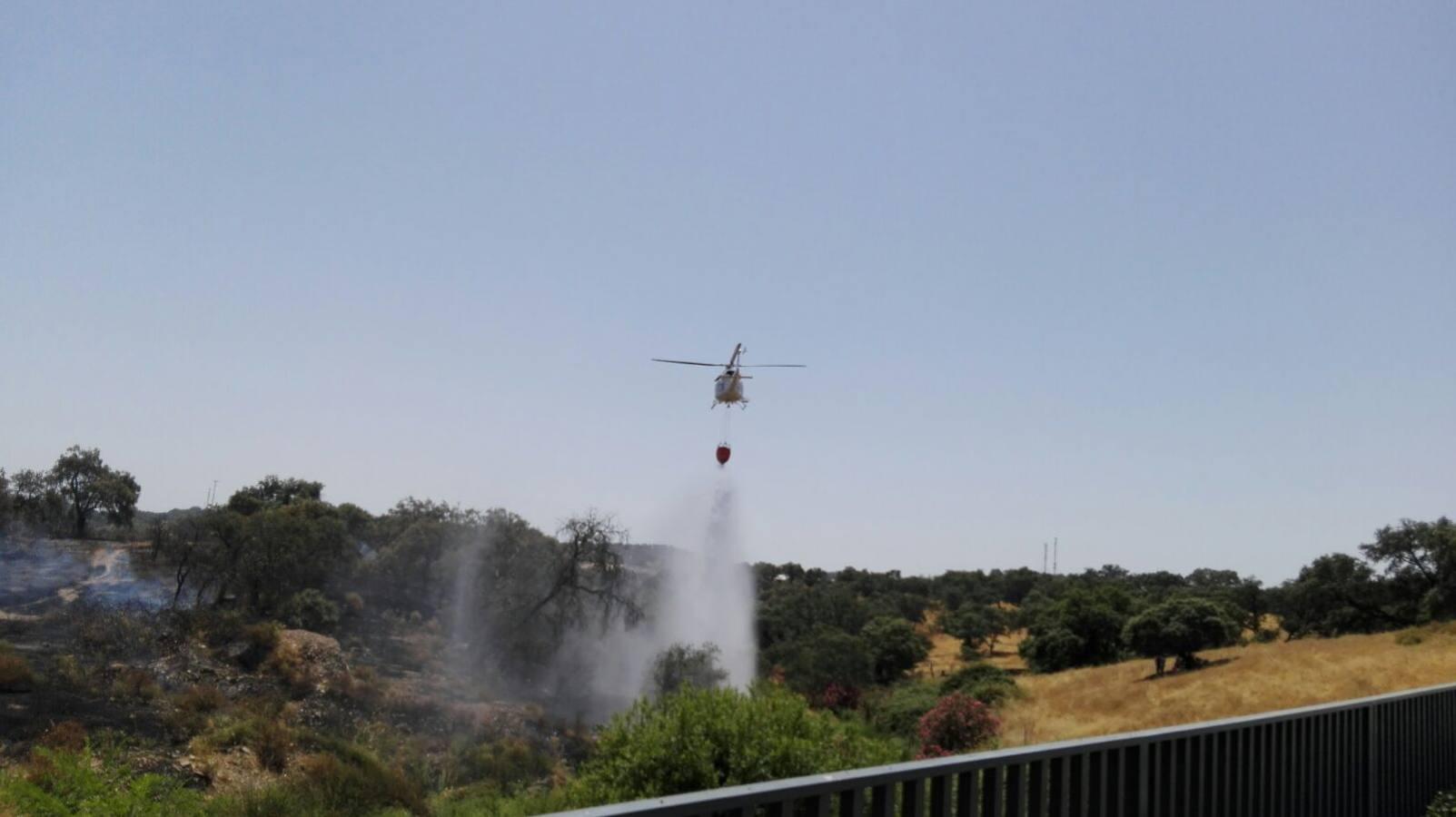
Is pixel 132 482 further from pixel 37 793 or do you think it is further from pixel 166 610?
pixel 37 793

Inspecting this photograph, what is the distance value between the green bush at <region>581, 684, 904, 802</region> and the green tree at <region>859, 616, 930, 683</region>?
44813mm

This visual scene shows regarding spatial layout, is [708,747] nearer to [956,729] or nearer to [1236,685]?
[956,729]

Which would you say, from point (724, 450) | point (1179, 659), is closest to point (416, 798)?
point (724, 450)

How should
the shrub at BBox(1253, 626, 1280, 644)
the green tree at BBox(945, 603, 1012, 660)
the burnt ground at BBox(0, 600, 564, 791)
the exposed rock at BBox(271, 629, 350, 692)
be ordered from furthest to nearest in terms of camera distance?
the green tree at BBox(945, 603, 1012, 660) < the shrub at BBox(1253, 626, 1280, 644) < the exposed rock at BBox(271, 629, 350, 692) < the burnt ground at BBox(0, 600, 564, 791)

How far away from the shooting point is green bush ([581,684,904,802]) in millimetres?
12016

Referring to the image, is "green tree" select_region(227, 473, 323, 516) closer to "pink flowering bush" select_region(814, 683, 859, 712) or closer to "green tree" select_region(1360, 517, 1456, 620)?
"pink flowering bush" select_region(814, 683, 859, 712)

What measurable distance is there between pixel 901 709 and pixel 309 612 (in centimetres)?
2547

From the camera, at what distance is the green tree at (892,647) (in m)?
58.9

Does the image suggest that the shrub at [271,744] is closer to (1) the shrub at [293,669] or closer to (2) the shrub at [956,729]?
(1) the shrub at [293,669]

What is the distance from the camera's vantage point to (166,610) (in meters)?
40.4

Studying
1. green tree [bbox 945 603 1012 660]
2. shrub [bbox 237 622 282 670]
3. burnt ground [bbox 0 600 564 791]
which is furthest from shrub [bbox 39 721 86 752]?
green tree [bbox 945 603 1012 660]

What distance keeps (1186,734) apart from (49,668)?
122 feet

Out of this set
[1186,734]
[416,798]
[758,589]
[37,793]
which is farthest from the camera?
[758,589]

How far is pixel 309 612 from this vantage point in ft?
145
